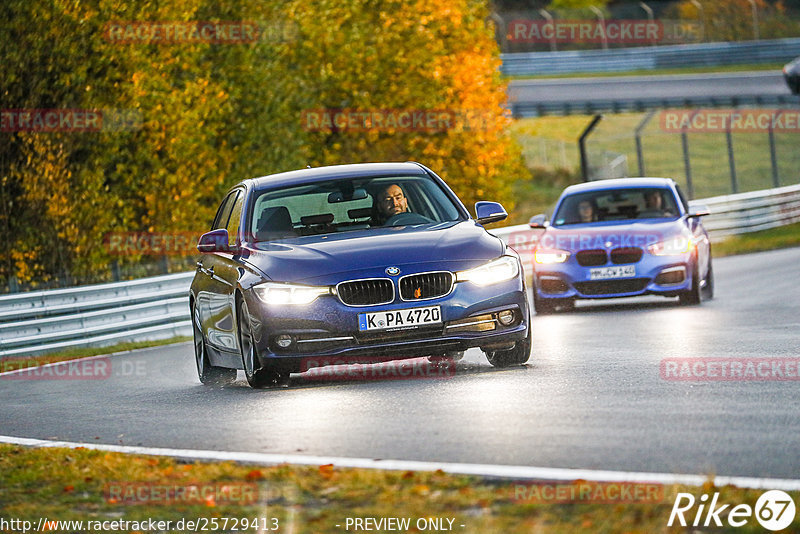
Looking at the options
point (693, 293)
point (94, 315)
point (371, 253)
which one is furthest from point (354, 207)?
point (94, 315)

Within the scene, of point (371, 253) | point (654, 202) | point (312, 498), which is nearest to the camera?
point (312, 498)

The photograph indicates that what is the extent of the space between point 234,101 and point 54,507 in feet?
83.2

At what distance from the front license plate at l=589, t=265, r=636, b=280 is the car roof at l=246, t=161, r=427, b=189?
5.90m

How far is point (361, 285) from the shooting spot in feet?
35.1

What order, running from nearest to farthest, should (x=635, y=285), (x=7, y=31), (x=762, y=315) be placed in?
1. (x=762, y=315)
2. (x=635, y=285)
3. (x=7, y=31)

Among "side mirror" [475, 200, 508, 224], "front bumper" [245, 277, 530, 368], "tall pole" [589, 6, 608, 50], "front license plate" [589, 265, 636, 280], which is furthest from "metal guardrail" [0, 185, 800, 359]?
"tall pole" [589, 6, 608, 50]

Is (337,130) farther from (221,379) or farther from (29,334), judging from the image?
(221,379)

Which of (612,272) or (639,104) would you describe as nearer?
(612,272)

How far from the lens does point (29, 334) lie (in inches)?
755

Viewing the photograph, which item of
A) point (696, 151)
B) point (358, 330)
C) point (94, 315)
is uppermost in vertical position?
point (358, 330)

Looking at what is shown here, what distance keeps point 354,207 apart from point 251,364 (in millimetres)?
1628

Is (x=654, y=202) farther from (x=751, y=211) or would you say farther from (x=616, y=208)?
(x=751, y=211)

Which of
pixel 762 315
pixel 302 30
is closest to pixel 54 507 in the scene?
pixel 762 315

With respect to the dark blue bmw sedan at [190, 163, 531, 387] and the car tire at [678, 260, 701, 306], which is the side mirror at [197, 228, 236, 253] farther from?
the car tire at [678, 260, 701, 306]
